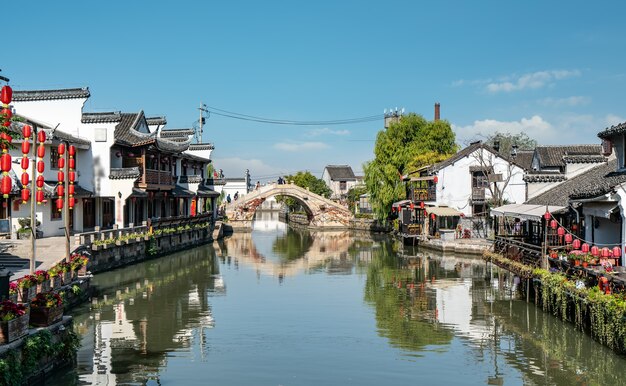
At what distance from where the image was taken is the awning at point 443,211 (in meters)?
46.5

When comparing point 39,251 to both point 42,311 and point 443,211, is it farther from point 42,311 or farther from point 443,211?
point 443,211

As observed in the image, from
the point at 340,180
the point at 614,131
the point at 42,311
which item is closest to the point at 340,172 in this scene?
the point at 340,180

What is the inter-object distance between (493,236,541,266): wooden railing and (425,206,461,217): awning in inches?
750

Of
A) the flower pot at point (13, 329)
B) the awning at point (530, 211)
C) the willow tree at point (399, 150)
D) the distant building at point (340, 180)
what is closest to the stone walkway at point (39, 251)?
the flower pot at point (13, 329)

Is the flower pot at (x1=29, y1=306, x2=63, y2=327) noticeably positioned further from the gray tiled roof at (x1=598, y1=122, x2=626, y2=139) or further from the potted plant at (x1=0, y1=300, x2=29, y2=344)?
the gray tiled roof at (x1=598, y1=122, x2=626, y2=139)

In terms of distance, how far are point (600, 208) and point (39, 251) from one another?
23.5 meters

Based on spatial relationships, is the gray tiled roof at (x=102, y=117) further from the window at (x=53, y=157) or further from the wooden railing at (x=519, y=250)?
the wooden railing at (x=519, y=250)

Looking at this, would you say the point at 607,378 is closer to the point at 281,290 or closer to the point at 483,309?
the point at 483,309

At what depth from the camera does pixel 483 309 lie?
24.1 meters

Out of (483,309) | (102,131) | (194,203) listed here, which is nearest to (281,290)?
(483,309)

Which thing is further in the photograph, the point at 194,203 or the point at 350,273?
the point at 194,203

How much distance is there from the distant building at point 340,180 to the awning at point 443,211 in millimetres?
58046

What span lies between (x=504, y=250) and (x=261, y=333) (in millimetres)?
11349

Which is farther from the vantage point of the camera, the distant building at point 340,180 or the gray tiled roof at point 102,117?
the distant building at point 340,180
